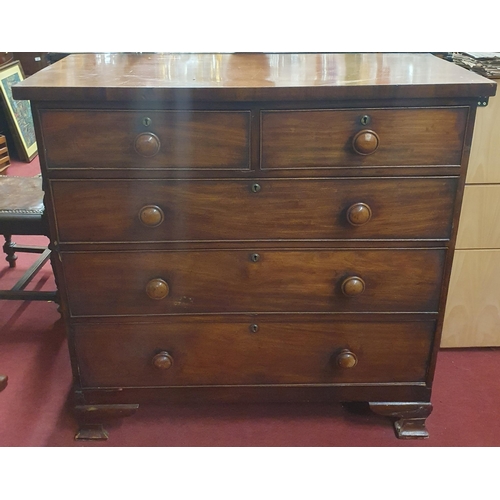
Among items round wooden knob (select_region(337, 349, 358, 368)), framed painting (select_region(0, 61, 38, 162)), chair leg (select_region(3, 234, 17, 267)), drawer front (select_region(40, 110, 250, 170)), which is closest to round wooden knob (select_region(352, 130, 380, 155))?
drawer front (select_region(40, 110, 250, 170))

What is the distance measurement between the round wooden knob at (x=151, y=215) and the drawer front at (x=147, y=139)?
11cm

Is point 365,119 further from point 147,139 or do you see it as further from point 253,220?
point 147,139

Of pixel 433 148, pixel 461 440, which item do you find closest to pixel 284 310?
pixel 433 148

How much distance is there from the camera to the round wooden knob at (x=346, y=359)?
1.50 m

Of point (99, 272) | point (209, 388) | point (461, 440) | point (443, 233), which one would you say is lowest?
point (461, 440)

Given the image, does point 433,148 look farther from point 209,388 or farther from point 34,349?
point 34,349

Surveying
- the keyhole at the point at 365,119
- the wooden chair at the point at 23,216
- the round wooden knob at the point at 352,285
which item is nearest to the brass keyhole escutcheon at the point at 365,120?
the keyhole at the point at 365,119

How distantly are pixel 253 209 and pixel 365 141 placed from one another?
0.33m

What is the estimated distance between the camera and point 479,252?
6.13 feet

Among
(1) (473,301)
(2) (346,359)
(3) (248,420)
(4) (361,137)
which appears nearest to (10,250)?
(3) (248,420)

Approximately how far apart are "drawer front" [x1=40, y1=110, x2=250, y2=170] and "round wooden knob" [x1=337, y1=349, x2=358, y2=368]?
0.62 m

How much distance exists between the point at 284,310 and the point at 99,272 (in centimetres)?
52

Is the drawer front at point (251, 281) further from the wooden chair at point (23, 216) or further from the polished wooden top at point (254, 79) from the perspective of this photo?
the wooden chair at point (23, 216)

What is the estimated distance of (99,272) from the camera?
141 centimetres
